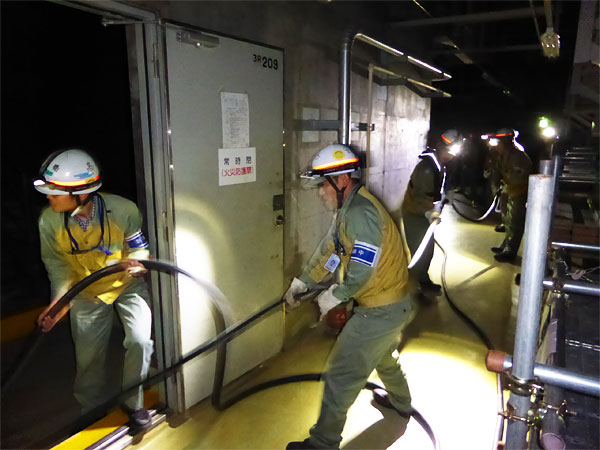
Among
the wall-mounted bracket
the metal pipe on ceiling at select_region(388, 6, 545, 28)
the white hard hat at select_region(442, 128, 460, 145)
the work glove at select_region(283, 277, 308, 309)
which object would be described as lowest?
the work glove at select_region(283, 277, 308, 309)

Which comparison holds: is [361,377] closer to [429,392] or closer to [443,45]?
[429,392]

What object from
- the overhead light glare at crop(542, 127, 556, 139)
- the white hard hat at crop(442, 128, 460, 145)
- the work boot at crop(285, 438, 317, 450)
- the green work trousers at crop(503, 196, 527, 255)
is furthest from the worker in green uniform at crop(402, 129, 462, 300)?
the overhead light glare at crop(542, 127, 556, 139)

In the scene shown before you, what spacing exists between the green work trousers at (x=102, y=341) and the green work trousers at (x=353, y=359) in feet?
4.05

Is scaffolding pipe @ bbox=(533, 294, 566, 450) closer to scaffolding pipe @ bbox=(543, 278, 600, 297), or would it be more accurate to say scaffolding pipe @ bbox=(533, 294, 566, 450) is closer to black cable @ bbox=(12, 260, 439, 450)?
scaffolding pipe @ bbox=(543, 278, 600, 297)

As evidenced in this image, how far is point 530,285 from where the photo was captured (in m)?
1.08

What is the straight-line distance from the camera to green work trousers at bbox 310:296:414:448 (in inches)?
98.3

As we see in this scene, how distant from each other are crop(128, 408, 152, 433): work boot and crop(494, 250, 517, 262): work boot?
5.86 meters

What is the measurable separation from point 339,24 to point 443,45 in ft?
9.27

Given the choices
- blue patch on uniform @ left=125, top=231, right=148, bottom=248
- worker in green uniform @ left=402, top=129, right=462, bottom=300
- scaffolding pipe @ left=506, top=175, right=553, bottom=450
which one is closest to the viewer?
scaffolding pipe @ left=506, top=175, right=553, bottom=450

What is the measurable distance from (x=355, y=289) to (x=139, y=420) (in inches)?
67.3

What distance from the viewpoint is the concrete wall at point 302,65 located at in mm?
2854

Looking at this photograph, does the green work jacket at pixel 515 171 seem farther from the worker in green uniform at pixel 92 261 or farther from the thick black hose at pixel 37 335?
the thick black hose at pixel 37 335

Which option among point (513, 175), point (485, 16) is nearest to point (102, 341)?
point (485, 16)

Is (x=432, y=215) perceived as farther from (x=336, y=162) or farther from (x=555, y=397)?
(x=555, y=397)
